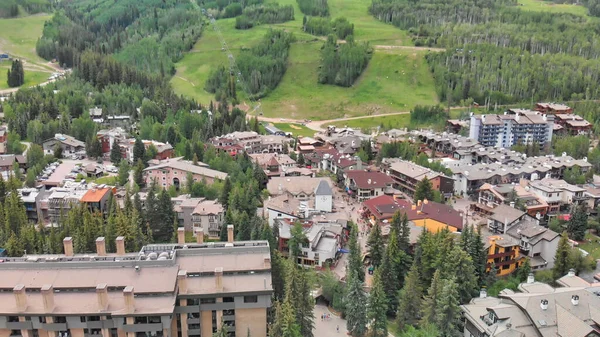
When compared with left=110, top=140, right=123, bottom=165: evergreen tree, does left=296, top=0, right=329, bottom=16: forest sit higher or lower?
higher

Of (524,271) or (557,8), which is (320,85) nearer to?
(524,271)

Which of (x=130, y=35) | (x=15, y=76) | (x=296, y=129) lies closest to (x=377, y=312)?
(x=296, y=129)

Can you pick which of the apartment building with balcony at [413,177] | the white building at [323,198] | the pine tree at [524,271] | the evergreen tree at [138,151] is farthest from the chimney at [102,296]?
the evergreen tree at [138,151]

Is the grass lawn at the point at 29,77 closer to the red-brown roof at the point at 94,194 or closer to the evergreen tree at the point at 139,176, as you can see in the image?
the evergreen tree at the point at 139,176

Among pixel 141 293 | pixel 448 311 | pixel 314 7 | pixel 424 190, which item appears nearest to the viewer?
pixel 141 293

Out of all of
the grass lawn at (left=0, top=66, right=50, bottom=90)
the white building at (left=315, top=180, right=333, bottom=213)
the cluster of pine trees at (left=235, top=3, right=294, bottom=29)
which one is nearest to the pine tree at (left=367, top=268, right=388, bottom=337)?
the white building at (left=315, top=180, right=333, bottom=213)

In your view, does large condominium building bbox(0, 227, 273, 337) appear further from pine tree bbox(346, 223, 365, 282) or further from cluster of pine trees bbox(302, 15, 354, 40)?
cluster of pine trees bbox(302, 15, 354, 40)

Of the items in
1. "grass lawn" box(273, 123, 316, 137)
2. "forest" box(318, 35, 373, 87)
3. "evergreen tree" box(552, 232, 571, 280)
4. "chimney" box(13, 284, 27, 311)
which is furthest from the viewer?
"forest" box(318, 35, 373, 87)
